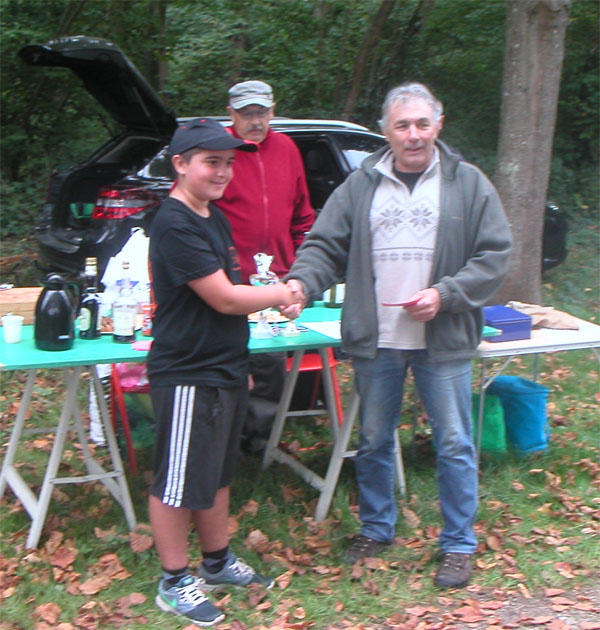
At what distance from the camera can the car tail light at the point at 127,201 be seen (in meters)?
5.75

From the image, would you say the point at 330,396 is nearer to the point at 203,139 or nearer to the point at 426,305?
the point at 426,305

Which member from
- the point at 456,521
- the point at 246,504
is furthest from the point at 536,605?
the point at 246,504

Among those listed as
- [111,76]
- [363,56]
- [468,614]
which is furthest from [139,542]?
[363,56]

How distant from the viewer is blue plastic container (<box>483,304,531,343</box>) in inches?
154

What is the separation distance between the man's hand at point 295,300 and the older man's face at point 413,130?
61cm

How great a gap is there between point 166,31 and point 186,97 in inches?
55.0

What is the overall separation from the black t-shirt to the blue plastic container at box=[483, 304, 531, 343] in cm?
157

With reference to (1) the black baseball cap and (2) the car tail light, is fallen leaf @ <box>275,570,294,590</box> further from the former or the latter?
(2) the car tail light

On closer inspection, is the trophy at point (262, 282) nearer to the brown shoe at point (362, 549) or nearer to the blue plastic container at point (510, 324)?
A: the brown shoe at point (362, 549)

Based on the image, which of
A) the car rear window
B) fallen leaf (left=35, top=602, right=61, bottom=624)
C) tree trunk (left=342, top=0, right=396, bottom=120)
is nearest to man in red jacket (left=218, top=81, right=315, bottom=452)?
fallen leaf (left=35, top=602, right=61, bottom=624)

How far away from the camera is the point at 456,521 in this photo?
3.25 metres

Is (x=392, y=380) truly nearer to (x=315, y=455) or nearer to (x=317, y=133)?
(x=315, y=455)

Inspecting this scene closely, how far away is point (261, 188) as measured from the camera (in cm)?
400

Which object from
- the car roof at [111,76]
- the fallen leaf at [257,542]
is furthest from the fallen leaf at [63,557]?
the car roof at [111,76]
